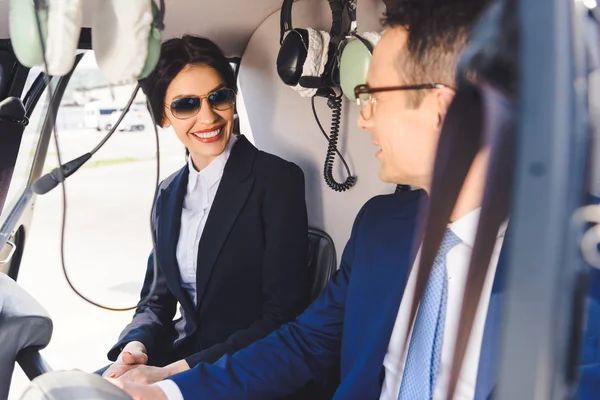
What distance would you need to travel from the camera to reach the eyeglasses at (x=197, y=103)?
1736mm

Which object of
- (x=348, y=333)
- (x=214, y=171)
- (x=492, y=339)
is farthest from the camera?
(x=214, y=171)

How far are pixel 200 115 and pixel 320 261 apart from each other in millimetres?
625

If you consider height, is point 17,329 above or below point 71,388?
below

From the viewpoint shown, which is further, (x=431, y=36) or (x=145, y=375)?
(x=145, y=375)

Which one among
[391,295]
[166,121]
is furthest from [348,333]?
[166,121]

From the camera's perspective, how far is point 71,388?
74cm

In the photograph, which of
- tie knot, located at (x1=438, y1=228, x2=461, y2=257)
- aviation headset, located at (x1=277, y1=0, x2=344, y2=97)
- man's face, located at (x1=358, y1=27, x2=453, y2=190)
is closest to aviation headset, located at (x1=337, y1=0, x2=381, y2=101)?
aviation headset, located at (x1=277, y1=0, x2=344, y2=97)

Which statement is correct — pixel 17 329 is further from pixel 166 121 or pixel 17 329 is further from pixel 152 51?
pixel 152 51

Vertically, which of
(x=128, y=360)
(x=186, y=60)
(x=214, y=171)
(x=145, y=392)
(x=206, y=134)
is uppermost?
(x=186, y=60)

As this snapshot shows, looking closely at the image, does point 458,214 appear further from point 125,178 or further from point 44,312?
point 44,312

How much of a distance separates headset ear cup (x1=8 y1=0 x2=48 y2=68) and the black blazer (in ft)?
3.54

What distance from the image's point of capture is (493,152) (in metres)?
0.48

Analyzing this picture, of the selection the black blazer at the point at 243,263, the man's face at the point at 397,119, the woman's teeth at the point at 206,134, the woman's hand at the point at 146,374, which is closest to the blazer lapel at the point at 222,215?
the black blazer at the point at 243,263

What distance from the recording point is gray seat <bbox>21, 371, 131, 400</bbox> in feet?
2.40
